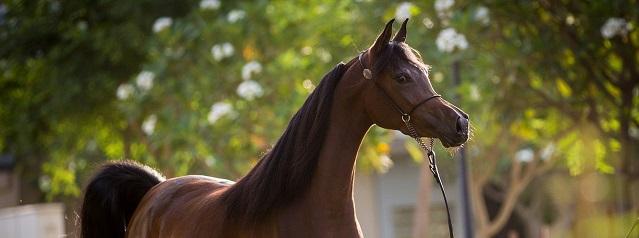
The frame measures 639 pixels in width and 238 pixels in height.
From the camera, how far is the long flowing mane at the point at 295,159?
6.30 m

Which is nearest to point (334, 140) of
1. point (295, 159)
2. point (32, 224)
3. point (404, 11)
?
point (295, 159)

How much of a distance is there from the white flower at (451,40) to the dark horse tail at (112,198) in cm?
799

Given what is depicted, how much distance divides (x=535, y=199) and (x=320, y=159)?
27263mm

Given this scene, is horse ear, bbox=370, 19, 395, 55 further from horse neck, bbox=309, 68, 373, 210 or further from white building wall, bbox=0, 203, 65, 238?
white building wall, bbox=0, 203, 65, 238

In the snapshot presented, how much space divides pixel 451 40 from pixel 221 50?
4235 millimetres

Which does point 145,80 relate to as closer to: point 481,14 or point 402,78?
point 481,14

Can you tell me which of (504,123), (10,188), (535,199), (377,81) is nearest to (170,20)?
(504,123)

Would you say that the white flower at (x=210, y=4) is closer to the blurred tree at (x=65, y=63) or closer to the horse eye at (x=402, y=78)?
the blurred tree at (x=65, y=63)

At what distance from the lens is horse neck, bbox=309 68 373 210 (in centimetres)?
627

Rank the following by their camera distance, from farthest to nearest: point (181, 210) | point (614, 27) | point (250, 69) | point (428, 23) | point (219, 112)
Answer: point (250, 69)
point (219, 112)
point (428, 23)
point (614, 27)
point (181, 210)

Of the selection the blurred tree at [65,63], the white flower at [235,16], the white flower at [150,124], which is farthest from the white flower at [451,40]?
A: the blurred tree at [65,63]

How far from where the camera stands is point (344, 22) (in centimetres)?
1819

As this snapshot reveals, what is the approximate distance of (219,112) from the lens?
18.2 meters

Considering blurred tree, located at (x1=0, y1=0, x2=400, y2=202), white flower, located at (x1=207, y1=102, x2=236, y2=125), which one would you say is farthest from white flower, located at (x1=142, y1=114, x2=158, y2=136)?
white flower, located at (x1=207, y1=102, x2=236, y2=125)
